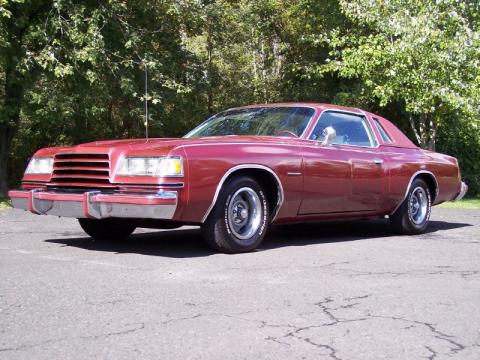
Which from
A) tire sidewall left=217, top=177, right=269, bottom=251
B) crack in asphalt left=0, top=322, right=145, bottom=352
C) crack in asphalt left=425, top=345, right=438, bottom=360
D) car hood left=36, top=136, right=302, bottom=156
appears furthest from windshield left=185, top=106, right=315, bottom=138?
crack in asphalt left=425, top=345, right=438, bottom=360

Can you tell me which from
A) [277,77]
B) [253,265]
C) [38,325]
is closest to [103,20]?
[277,77]

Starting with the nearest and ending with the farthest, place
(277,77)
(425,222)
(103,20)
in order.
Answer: (425,222) < (103,20) < (277,77)

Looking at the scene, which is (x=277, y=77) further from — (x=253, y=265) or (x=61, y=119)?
(x=253, y=265)

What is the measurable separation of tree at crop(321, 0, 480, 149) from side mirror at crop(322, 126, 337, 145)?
8.65m

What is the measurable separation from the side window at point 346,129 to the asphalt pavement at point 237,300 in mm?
1282

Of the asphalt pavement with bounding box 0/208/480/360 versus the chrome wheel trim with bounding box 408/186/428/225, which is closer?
the asphalt pavement with bounding box 0/208/480/360

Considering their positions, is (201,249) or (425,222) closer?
(201,249)

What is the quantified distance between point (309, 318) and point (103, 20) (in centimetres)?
1324

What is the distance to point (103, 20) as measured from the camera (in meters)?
15.8

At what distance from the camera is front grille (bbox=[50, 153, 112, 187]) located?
6047mm

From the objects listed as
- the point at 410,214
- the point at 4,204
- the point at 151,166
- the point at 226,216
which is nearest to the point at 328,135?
the point at 226,216

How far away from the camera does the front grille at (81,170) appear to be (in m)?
6.05

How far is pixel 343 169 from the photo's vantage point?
728cm

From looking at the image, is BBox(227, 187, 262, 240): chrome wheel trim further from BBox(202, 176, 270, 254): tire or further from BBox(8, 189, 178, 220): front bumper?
BBox(8, 189, 178, 220): front bumper
